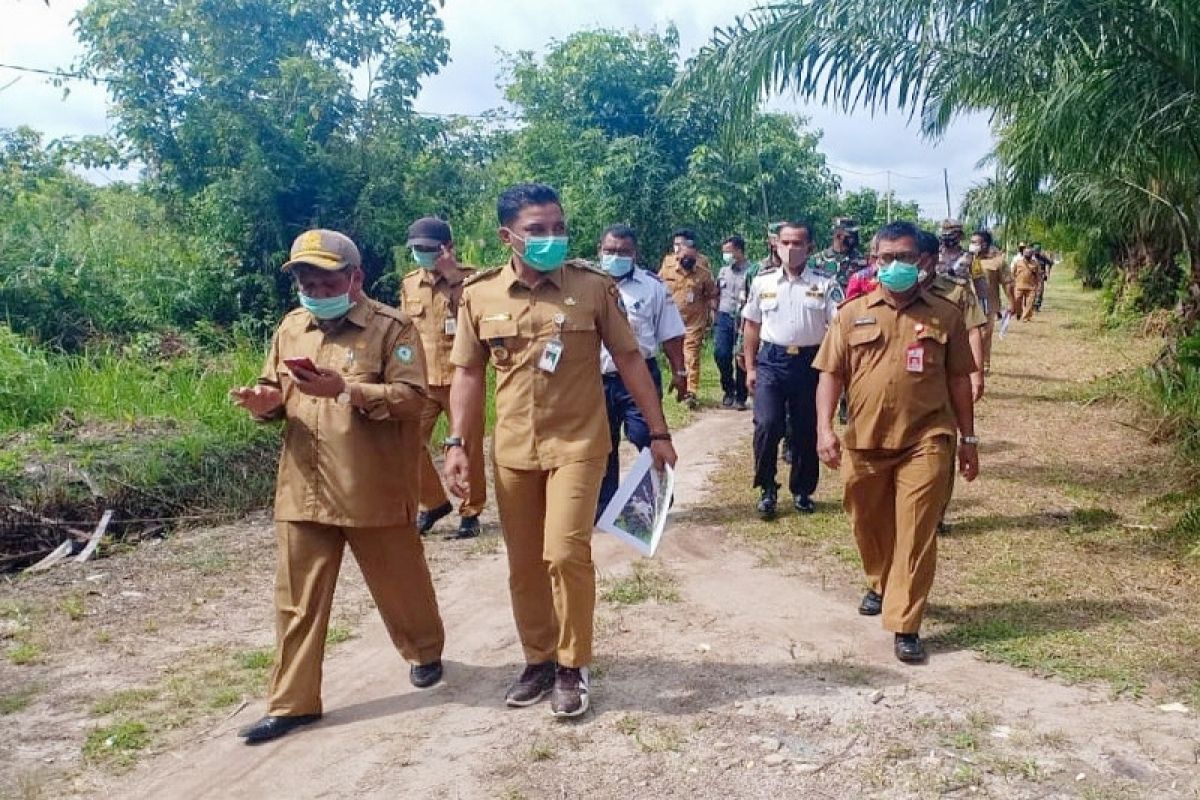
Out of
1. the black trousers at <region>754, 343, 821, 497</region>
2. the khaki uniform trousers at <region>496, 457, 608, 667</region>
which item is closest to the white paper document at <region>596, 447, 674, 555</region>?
the khaki uniform trousers at <region>496, 457, 608, 667</region>

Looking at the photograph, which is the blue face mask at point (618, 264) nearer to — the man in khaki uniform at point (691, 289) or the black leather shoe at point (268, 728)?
the black leather shoe at point (268, 728)

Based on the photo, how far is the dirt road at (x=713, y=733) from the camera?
3.56m

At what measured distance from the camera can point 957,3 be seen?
654cm

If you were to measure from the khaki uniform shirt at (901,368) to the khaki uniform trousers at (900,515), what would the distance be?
9cm

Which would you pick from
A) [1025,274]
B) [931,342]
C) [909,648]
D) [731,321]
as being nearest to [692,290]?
[731,321]

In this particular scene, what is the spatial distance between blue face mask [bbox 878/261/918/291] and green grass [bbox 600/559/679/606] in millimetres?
1891

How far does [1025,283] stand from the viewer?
23.0 m

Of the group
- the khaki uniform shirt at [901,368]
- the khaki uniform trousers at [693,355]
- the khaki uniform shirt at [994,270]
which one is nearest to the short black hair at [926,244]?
the khaki uniform shirt at [901,368]

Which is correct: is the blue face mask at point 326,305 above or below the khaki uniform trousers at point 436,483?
above

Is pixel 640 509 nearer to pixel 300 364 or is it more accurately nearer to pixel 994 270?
pixel 300 364

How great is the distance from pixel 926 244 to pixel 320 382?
10.3 ft

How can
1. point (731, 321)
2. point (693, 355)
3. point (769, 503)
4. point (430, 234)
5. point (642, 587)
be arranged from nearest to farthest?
point (642, 587) < point (430, 234) < point (769, 503) < point (693, 355) < point (731, 321)

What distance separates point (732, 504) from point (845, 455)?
8.43 ft

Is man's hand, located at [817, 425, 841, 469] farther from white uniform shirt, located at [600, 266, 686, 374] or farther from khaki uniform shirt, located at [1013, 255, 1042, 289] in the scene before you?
khaki uniform shirt, located at [1013, 255, 1042, 289]
